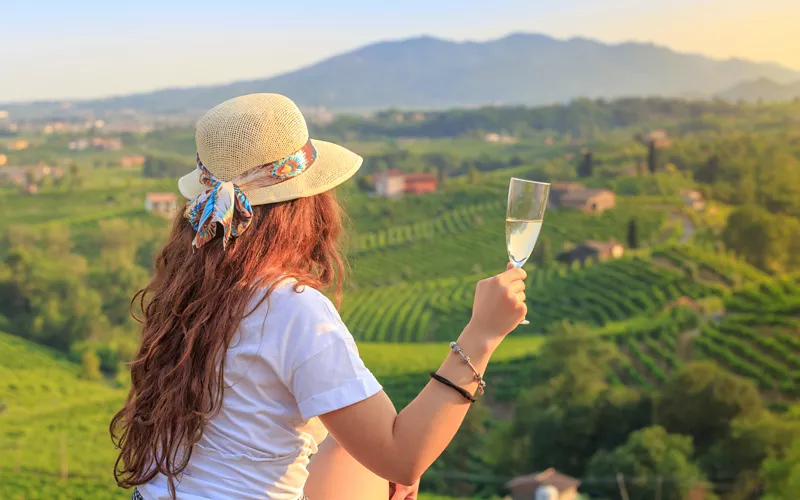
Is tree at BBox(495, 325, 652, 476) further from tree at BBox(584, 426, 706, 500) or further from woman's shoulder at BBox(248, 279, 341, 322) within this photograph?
woman's shoulder at BBox(248, 279, 341, 322)

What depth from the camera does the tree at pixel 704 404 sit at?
13.8 meters

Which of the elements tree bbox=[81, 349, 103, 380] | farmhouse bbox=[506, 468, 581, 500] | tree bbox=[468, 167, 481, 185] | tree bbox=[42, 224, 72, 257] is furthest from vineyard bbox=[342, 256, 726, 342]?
tree bbox=[468, 167, 481, 185]

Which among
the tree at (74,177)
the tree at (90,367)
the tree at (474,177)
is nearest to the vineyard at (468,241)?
the tree at (474,177)

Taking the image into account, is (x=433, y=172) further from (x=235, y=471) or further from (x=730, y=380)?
(x=235, y=471)

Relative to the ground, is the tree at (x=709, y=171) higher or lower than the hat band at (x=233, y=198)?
lower

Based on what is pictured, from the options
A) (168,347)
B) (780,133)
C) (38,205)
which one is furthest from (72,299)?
(780,133)

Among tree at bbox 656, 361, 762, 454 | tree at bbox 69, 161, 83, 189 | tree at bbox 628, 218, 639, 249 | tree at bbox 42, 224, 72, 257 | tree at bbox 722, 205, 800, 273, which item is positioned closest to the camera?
tree at bbox 656, 361, 762, 454

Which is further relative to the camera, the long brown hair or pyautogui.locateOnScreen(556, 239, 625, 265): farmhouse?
pyautogui.locateOnScreen(556, 239, 625, 265): farmhouse

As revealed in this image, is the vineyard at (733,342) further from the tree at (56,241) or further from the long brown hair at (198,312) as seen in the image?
the tree at (56,241)

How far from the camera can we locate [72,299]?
25.6 m

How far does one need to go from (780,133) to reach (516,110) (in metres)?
19.5

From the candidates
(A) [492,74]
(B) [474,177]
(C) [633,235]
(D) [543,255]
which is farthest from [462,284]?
(A) [492,74]

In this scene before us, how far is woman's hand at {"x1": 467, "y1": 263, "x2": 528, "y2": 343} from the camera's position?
0.95 metres

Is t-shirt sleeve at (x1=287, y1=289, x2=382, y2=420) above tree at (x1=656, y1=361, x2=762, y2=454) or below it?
above
